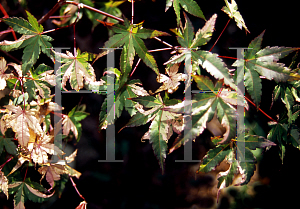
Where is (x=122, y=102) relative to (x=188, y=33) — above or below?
below

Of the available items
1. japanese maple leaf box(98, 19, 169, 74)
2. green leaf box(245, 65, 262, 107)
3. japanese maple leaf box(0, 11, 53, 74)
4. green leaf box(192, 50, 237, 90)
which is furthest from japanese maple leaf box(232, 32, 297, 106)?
japanese maple leaf box(0, 11, 53, 74)

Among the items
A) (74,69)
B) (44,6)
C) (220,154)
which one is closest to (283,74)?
(220,154)

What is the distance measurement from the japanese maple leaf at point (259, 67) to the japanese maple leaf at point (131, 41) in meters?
0.32

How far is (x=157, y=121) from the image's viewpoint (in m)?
0.71

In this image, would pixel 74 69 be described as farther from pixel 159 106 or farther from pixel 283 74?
pixel 283 74

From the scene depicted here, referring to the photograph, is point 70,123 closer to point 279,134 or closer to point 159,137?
point 159,137

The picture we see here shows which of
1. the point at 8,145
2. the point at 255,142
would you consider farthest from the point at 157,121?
the point at 8,145

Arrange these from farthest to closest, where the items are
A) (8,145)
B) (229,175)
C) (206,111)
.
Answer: (8,145) < (229,175) < (206,111)

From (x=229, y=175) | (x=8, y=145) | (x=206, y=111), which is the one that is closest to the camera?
(x=206, y=111)

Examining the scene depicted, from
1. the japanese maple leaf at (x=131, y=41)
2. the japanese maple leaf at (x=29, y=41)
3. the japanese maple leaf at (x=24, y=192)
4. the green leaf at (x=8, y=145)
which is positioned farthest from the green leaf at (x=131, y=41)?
the japanese maple leaf at (x=24, y=192)

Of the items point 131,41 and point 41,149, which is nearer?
point 131,41

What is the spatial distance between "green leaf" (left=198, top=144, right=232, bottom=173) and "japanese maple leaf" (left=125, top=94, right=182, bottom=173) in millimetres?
154

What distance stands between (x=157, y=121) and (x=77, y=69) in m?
0.36

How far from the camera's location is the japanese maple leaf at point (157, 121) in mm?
685
